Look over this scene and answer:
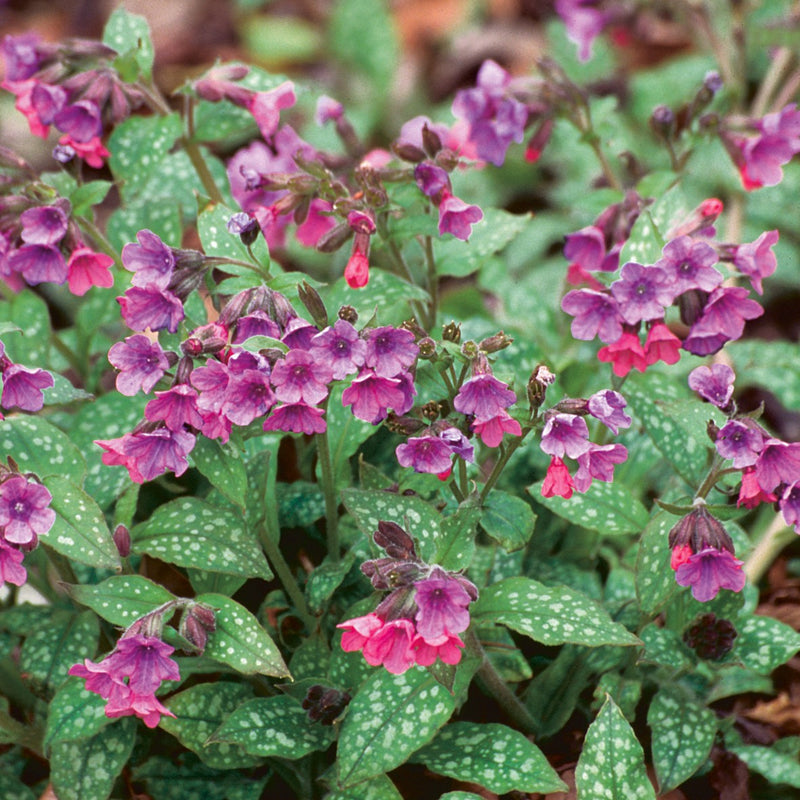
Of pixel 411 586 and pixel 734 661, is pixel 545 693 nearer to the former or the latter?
pixel 734 661

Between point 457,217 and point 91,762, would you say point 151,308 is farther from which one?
point 91,762

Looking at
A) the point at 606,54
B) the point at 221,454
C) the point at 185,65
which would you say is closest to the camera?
the point at 221,454

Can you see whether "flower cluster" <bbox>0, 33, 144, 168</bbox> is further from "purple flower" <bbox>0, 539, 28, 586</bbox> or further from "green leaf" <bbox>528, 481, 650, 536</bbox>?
"green leaf" <bbox>528, 481, 650, 536</bbox>

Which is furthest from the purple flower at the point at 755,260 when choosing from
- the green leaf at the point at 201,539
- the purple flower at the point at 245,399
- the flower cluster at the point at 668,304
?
the green leaf at the point at 201,539

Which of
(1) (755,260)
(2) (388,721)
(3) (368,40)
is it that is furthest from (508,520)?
(3) (368,40)

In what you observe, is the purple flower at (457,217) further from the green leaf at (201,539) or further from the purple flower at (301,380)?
the green leaf at (201,539)

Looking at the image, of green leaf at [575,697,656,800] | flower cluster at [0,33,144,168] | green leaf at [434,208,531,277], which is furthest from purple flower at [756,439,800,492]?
flower cluster at [0,33,144,168]

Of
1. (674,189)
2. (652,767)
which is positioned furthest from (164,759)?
(674,189)
